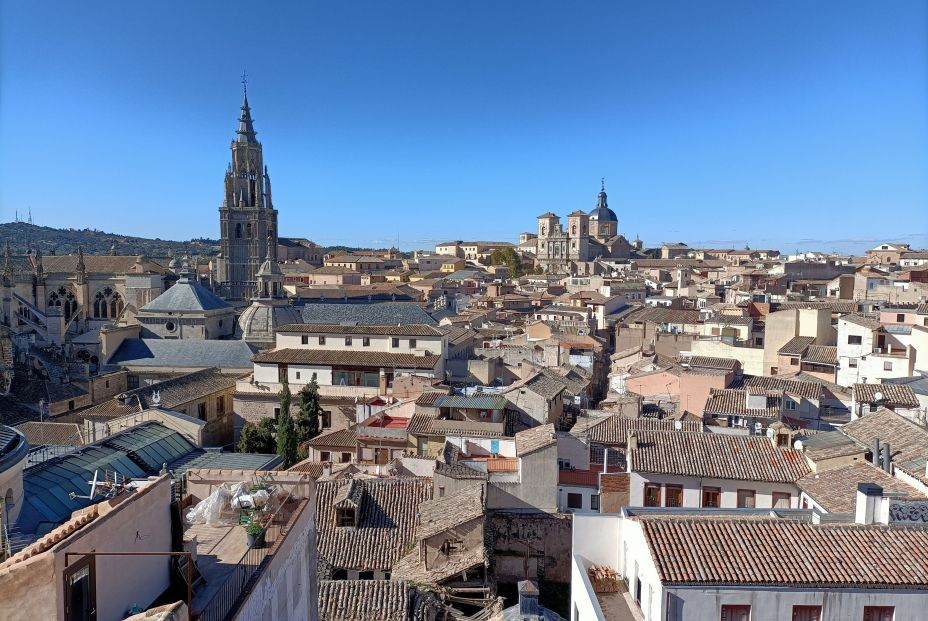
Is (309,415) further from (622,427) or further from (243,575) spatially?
(243,575)

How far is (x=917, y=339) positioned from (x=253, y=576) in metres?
30.6

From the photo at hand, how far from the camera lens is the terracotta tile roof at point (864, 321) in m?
30.1

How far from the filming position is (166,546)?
643 cm

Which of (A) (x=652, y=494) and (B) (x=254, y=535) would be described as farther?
(A) (x=652, y=494)

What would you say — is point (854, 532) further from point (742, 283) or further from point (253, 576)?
point (742, 283)

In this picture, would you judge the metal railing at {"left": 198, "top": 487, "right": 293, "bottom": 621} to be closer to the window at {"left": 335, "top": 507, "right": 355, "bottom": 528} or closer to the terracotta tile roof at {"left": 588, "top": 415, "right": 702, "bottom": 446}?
the window at {"left": 335, "top": 507, "right": 355, "bottom": 528}

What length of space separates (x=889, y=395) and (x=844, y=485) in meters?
10.7

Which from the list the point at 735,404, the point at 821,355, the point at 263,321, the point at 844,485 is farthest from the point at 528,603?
the point at 263,321

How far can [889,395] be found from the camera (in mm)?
22859

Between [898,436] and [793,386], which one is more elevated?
[898,436]

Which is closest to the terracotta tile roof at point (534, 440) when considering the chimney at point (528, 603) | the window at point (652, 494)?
the window at point (652, 494)

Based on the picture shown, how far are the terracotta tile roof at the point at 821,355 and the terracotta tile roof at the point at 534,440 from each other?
718 inches

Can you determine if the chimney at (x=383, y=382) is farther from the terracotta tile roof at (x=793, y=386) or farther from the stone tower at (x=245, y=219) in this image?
the stone tower at (x=245, y=219)

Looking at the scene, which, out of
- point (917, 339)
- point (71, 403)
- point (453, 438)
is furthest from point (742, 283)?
point (71, 403)
